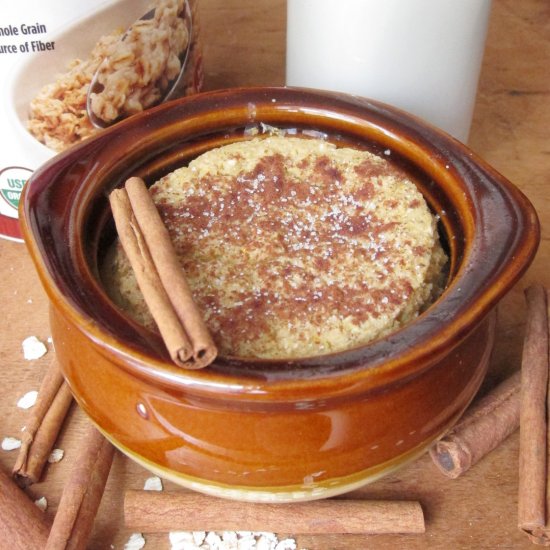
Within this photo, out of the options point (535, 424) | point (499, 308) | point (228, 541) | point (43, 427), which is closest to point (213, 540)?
point (228, 541)

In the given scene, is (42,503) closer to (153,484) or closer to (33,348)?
(153,484)

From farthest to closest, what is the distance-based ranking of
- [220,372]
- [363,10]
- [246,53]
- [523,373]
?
1. [246,53]
2. [363,10]
3. [523,373]
4. [220,372]

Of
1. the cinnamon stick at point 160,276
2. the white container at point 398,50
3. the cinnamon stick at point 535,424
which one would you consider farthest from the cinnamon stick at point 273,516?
the white container at point 398,50

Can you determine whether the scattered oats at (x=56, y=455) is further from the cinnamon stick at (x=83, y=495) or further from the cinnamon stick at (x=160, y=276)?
the cinnamon stick at (x=160, y=276)

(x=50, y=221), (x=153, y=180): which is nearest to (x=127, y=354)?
(x=50, y=221)

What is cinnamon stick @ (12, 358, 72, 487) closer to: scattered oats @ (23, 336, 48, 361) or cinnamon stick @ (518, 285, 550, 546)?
scattered oats @ (23, 336, 48, 361)

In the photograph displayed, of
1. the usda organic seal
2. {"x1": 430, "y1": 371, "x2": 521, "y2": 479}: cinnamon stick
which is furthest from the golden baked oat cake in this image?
the usda organic seal

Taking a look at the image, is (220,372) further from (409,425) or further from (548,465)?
(548,465)
